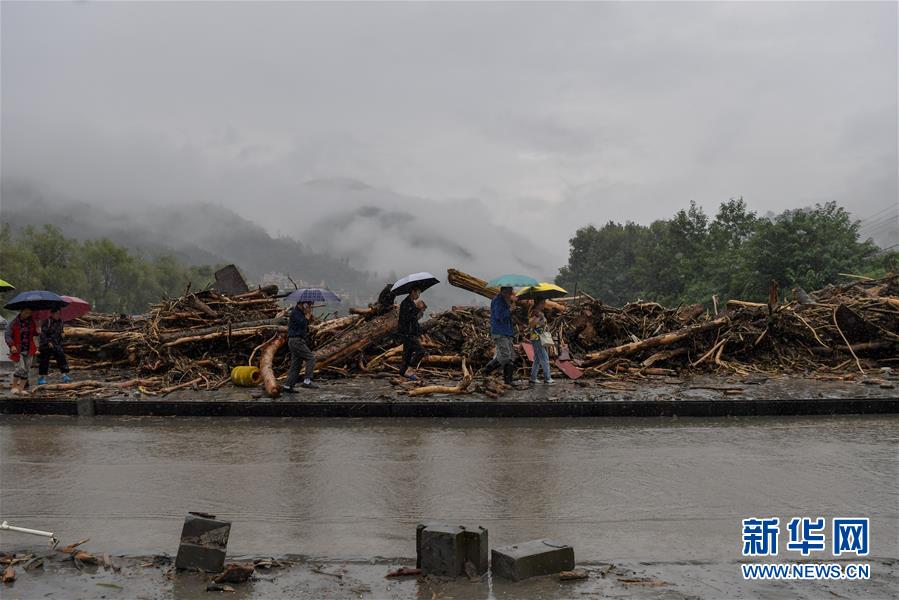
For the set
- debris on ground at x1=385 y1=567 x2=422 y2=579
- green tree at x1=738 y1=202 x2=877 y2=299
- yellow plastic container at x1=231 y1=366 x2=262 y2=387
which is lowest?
debris on ground at x1=385 y1=567 x2=422 y2=579

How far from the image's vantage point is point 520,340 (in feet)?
46.0

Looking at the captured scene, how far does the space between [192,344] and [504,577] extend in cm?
1114

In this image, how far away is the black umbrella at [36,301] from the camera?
11656mm

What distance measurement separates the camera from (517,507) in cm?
538

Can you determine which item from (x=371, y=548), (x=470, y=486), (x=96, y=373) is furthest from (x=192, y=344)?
(x=371, y=548)

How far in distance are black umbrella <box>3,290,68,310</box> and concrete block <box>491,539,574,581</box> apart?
34.7ft

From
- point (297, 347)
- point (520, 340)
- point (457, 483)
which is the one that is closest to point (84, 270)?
point (520, 340)

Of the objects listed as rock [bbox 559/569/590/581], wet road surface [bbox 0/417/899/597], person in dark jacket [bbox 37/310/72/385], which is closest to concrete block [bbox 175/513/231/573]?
wet road surface [bbox 0/417/899/597]

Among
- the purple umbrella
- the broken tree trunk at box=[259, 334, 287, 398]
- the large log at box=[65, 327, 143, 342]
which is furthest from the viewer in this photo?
the large log at box=[65, 327, 143, 342]

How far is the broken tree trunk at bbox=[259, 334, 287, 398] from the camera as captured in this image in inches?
427

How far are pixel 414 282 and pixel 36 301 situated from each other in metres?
6.45

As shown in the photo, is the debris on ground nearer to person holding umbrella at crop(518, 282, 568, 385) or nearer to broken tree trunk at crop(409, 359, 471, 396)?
broken tree trunk at crop(409, 359, 471, 396)

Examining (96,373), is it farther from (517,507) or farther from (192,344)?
(517,507)

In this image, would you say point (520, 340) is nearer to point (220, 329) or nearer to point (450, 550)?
point (220, 329)
